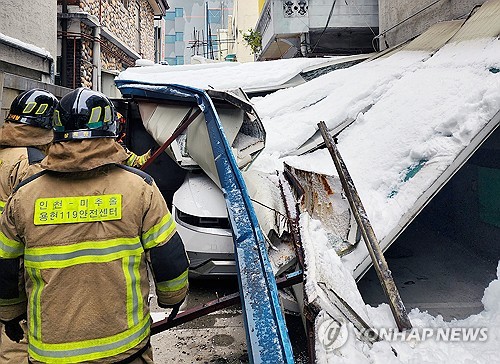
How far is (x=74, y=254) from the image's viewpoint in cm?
139

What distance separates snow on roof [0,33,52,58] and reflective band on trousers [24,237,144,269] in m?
5.16

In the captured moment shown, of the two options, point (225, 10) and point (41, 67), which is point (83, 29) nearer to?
point (41, 67)

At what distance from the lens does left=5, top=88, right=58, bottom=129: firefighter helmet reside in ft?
7.52

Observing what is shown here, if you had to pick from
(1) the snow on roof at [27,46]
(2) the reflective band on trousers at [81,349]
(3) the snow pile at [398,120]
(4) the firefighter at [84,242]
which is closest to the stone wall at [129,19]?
(1) the snow on roof at [27,46]

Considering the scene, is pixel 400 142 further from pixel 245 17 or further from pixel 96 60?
pixel 245 17

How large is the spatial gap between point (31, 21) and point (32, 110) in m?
5.34

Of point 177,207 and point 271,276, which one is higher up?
point 177,207

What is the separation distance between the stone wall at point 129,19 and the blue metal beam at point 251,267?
27.1ft

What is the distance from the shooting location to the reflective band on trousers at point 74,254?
1392 millimetres

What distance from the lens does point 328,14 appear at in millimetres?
10133

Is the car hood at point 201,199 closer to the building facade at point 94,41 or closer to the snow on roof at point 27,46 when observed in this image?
the snow on roof at point 27,46

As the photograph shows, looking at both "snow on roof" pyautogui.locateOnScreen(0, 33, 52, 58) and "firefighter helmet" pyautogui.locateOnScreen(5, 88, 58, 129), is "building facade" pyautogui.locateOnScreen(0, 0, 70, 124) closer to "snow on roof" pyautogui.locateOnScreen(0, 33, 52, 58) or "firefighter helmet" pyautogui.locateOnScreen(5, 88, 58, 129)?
"snow on roof" pyautogui.locateOnScreen(0, 33, 52, 58)

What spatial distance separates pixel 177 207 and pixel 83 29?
8.32 meters

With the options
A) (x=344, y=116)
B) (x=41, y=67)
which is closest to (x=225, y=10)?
(x=41, y=67)
